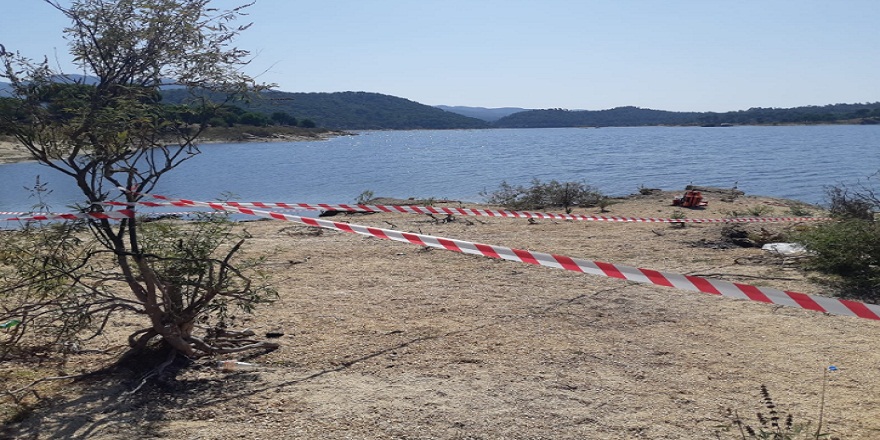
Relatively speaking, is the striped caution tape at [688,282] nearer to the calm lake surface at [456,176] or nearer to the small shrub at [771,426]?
the small shrub at [771,426]

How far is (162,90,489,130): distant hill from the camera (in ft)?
396

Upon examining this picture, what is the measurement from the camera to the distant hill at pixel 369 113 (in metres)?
121

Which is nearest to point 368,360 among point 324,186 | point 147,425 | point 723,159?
point 147,425

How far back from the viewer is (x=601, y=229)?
12094 mm

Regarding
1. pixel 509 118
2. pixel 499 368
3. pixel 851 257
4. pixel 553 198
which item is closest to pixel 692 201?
pixel 553 198

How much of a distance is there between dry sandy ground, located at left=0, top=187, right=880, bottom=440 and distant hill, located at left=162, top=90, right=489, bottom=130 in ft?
348

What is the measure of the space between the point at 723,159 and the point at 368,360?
47274mm

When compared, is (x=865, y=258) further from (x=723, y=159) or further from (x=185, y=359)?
(x=723, y=159)

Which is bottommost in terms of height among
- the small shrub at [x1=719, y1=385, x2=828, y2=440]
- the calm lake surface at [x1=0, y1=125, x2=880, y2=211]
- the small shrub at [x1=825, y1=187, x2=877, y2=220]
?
the calm lake surface at [x1=0, y1=125, x2=880, y2=211]

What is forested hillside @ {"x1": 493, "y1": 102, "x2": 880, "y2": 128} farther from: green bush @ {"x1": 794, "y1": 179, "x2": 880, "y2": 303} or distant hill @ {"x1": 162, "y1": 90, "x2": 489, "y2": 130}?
green bush @ {"x1": 794, "y1": 179, "x2": 880, "y2": 303}

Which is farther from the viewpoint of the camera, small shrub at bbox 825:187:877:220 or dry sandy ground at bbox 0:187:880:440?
small shrub at bbox 825:187:877:220

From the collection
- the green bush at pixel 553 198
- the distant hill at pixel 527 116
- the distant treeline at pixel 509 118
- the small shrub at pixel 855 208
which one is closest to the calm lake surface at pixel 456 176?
the green bush at pixel 553 198

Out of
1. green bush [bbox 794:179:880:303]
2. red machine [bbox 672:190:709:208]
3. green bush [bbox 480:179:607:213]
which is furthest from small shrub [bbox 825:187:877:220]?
green bush [bbox 480:179:607:213]

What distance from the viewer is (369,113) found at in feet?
452
